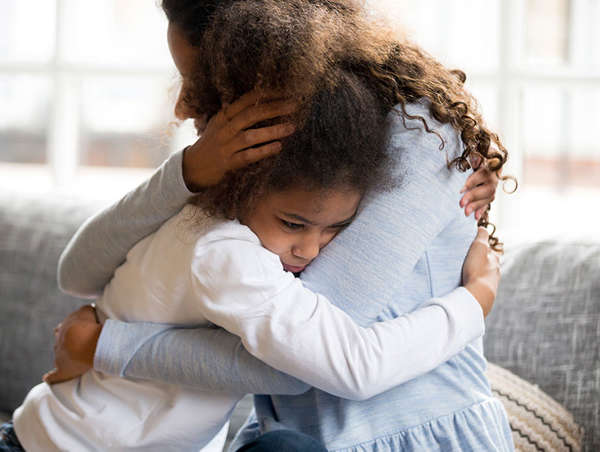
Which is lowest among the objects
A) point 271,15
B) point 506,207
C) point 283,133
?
point 506,207

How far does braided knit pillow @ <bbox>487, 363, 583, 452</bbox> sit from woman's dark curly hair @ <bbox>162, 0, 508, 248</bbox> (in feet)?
1.44

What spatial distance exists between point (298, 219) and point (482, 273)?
301mm

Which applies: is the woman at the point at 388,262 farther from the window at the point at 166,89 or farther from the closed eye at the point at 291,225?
the window at the point at 166,89

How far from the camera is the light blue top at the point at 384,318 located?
102cm

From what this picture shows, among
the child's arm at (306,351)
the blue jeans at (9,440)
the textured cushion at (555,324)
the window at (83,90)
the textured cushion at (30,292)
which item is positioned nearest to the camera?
the child's arm at (306,351)

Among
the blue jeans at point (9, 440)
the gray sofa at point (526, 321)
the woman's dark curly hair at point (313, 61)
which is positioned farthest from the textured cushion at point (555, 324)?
the blue jeans at point (9, 440)

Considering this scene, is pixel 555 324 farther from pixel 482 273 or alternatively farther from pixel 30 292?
pixel 30 292

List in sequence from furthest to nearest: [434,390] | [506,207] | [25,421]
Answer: [506,207] → [25,421] → [434,390]

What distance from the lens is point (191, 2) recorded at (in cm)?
115

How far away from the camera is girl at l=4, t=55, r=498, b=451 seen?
0.95 m

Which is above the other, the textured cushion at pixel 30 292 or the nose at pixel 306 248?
the nose at pixel 306 248

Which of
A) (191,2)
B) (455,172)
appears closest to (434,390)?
(455,172)

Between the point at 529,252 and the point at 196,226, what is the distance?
33.9 inches

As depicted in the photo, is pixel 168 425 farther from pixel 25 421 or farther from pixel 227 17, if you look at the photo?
pixel 227 17
